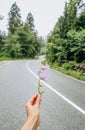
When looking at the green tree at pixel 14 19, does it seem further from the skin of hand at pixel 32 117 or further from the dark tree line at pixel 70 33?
the skin of hand at pixel 32 117

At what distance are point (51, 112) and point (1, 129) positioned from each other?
2366 millimetres

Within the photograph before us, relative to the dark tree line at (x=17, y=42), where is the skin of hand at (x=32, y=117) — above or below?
above

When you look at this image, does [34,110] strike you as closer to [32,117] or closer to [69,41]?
[32,117]

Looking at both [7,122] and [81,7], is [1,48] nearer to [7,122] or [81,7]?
[81,7]

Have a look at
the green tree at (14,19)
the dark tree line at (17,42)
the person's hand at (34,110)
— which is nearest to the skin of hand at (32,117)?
the person's hand at (34,110)

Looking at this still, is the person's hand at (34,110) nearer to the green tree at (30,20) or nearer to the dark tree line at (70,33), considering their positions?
the dark tree line at (70,33)

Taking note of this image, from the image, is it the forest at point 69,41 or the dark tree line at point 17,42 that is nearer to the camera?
the forest at point 69,41

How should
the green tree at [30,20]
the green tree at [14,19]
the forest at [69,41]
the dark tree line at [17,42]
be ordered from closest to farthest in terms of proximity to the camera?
the forest at [69,41] < the dark tree line at [17,42] < the green tree at [14,19] < the green tree at [30,20]

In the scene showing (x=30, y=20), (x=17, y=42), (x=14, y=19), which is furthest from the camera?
(x=30, y=20)

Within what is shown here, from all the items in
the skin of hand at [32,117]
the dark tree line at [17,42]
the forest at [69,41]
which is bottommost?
the dark tree line at [17,42]

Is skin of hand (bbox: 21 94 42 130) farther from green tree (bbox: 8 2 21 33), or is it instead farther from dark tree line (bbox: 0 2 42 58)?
green tree (bbox: 8 2 21 33)

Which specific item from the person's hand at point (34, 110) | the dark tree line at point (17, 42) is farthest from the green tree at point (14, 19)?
the person's hand at point (34, 110)

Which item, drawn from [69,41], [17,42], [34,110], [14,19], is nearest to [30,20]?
[14,19]

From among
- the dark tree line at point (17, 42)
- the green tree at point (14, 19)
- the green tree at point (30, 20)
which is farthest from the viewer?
the green tree at point (30, 20)
